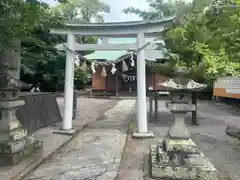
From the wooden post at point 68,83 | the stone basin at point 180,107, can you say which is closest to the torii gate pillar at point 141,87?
the wooden post at point 68,83

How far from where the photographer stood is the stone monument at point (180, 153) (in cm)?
405

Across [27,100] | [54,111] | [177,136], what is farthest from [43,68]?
[177,136]

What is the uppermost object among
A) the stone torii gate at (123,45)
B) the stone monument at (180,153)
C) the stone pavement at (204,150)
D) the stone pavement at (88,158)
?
the stone torii gate at (123,45)

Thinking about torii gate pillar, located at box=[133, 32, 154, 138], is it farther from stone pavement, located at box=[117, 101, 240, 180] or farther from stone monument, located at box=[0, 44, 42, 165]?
stone monument, located at box=[0, 44, 42, 165]

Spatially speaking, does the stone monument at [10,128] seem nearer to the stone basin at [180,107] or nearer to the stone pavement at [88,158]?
the stone pavement at [88,158]

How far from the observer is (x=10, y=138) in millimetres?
4223

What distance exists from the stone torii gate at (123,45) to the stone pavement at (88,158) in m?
0.73

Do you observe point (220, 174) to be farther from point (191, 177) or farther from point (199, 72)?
point (199, 72)

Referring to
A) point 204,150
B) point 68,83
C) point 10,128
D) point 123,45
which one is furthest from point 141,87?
point 10,128

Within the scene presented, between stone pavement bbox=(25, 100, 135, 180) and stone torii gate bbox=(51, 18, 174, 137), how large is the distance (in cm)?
73

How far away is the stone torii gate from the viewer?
272 inches

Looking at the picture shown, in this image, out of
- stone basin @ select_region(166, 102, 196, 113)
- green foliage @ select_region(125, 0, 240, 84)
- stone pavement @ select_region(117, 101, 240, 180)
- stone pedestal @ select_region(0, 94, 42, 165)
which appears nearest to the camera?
stone pedestal @ select_region(0, 94, 42, 165)

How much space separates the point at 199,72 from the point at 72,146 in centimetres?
337

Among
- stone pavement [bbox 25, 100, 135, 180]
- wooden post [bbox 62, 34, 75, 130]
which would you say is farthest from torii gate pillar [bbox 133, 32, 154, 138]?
wooden post [bbox 62, 34, 75, 130]
